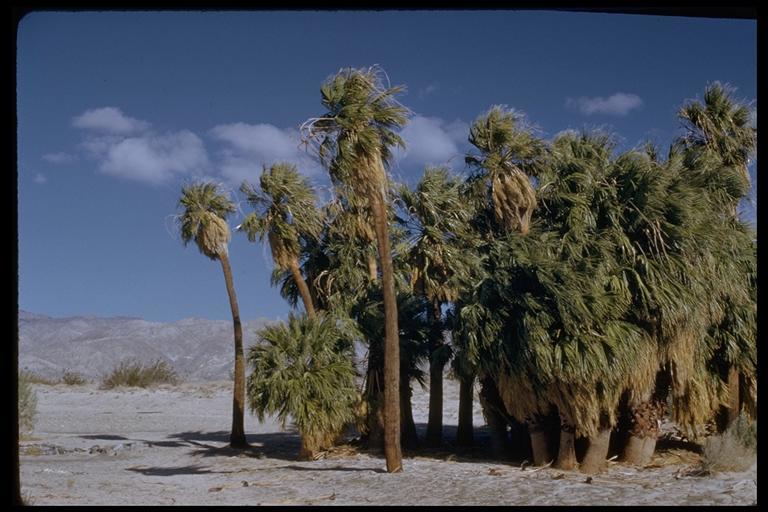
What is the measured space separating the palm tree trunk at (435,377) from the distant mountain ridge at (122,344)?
51790mm

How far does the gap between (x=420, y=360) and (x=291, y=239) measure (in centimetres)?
429

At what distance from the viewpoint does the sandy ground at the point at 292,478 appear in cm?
1195

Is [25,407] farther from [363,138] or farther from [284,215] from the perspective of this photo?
[363,138]

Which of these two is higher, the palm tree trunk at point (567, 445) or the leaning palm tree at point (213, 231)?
the leaning palm tree at point (213, 231)

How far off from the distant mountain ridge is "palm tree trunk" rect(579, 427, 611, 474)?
58.0 meters

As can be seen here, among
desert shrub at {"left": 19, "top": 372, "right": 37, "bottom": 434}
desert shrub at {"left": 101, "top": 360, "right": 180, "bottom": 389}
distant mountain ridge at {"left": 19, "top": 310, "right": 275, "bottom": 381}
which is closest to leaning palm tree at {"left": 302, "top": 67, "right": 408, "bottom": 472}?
desert shrub at {"left": 19, "top": 372, "right": 37, "bottom": 434}

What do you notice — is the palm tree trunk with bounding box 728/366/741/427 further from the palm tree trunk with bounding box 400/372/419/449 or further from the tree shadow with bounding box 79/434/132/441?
the tree shadow with bounding box 79/434/132/441

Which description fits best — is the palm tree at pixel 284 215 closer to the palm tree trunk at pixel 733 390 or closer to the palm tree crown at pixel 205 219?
the palm tree crown at pixel 205 219

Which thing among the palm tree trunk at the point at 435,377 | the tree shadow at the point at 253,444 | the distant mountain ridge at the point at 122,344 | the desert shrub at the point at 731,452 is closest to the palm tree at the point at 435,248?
the palm tree trunk at the point at 435,377
